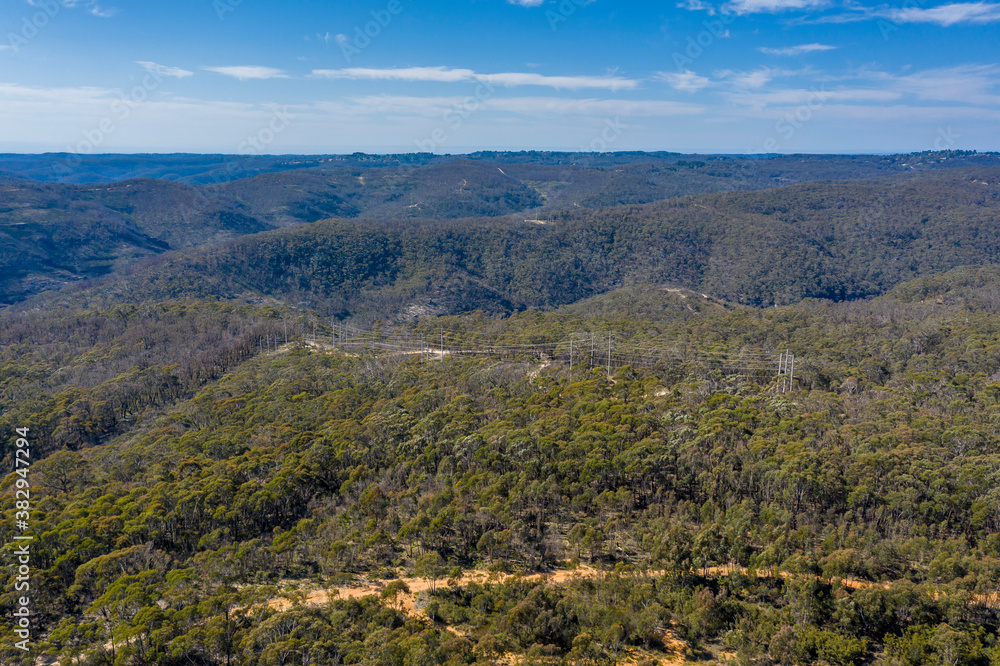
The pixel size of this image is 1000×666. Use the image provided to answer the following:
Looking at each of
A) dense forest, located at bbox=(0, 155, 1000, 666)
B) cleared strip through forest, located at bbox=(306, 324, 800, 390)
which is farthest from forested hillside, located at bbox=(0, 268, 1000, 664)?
cleared strip through forest, located at bbox=(306, 324, 800, 390)

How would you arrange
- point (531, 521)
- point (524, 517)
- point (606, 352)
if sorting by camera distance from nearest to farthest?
point (524, 517) → point (531, 521) → point (606, 352)

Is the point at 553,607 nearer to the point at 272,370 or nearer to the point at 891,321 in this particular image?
the point at 272,370

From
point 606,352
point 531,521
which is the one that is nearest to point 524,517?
point 531,521

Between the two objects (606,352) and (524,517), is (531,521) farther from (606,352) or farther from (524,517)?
(606,352)

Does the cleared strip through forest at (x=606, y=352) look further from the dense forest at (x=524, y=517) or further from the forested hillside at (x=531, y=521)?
the forested hillside at (x=531, y=521)

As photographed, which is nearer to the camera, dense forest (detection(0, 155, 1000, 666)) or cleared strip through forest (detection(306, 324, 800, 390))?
dense forest (detection(0, 155, 1000, 666))

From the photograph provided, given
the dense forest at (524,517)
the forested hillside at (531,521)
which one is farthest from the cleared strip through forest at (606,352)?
the forested hillside at (531,521)

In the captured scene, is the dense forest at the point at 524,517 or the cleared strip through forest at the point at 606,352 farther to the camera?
the cleared strip through forest at the point at 606,352

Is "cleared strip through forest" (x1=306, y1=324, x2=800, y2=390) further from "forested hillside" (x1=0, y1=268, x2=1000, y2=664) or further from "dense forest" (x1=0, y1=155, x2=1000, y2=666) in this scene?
"forested hillside" (x1=0, y1=268, x2=1000, y2=664)

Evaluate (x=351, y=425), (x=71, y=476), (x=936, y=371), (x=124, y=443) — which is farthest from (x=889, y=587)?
(x=124, y=443)
